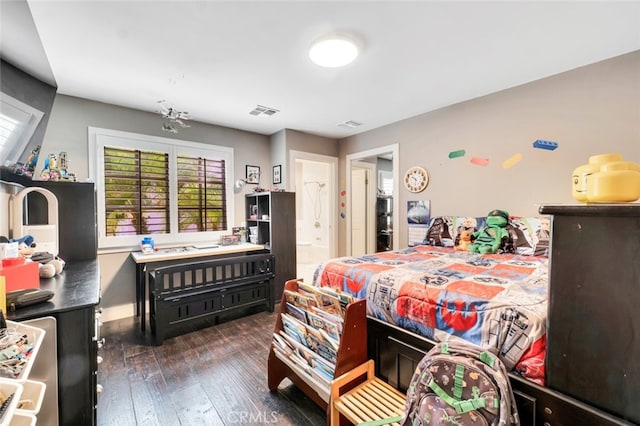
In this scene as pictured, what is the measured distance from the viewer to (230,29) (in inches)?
71.6

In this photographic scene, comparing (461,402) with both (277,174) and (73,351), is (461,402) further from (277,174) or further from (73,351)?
(277,174)

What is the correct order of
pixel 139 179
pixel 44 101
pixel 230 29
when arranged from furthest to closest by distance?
1. pixel 139 179
2. pixel 44 101
3. pixel 230 29

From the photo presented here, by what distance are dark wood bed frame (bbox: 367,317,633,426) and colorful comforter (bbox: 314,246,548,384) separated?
4 centimetres

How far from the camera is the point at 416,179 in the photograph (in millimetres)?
3574

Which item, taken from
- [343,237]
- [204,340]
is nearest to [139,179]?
[204,340]

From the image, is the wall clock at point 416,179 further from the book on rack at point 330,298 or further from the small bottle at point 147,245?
the small bottle at point 147,245

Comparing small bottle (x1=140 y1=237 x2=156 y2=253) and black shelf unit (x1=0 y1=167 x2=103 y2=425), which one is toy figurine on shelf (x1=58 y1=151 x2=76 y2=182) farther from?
small bottle (x1=140 y1=237 x2=156 y2=253)

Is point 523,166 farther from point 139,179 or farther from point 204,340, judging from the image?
point 139,179

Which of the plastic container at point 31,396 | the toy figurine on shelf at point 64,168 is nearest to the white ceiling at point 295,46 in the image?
the toy figurine on shelf at point 64,168

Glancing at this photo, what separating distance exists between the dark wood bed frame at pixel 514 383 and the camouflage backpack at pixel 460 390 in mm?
113

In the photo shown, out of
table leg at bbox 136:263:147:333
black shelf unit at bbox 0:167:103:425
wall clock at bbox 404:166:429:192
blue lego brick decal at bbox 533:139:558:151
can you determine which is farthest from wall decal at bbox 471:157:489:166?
table leg at bbox 136:263:147:333

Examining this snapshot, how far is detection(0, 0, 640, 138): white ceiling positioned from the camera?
1626 millimetres

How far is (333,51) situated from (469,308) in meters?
1.89

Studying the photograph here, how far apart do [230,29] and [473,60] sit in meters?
1.90
